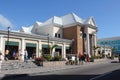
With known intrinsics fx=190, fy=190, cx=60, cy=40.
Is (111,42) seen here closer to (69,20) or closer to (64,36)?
(69,20)

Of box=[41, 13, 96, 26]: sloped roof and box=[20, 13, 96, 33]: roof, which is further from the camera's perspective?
box=[41, 13, 96, 26]: sloped roof

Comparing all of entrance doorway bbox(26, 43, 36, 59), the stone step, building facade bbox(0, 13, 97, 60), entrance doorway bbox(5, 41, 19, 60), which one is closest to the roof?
building facade bbox(0, 13, 97, 60)

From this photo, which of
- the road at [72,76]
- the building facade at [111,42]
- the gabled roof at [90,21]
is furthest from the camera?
the building facade at [111,42]

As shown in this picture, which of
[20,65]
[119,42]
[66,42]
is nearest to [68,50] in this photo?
[66,42]

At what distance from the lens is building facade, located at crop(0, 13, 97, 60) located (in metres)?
33.4

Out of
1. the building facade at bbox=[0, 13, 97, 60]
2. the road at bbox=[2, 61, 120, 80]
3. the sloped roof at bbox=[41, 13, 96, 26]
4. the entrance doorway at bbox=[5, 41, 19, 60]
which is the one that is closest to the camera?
the road at bbox=[2, 61, 120, 80]

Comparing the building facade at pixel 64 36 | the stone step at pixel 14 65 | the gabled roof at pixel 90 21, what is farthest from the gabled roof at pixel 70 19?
the stone step at pixel 14 65

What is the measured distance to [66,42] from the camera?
39.7 metres

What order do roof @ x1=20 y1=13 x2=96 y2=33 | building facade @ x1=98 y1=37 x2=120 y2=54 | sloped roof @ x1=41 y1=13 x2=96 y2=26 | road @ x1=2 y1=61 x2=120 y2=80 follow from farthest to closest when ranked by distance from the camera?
building facade @ x1=98 y1=37 x2=120 y2=54 → sloped roof @ x1=41 y1=13 x2=96 y2=26 → roof @ x1=20 y1=13 x2=96 y2=33 → road @ x1=2 y1=61 x2=120 y2=80

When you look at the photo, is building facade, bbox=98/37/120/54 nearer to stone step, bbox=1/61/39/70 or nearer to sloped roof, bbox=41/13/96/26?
sloped roof, bbox=41/13/96/26

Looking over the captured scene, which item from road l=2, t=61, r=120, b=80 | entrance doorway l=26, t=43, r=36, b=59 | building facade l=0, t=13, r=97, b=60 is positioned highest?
building facade l=0, t=13, r=97, b=60

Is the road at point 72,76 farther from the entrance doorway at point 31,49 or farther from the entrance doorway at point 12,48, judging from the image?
the entrance doorway at point 31,49

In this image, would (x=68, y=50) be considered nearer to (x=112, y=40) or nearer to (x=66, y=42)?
(x=66, y=42)

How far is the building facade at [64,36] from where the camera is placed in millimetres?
33375
